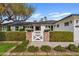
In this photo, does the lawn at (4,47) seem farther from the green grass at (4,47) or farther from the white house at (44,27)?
the white house at (44,27)

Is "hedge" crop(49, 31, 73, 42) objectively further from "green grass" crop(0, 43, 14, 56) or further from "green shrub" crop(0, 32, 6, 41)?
"green shrub" crop(0, 32, 6, 41)

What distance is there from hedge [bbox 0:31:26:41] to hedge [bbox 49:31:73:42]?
0.87m

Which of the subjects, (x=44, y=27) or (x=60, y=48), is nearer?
(x=60, y=48)

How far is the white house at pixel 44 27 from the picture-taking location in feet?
29.9

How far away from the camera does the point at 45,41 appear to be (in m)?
9.27

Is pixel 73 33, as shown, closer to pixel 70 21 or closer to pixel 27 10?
pixel 70 21

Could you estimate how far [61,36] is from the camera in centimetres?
920

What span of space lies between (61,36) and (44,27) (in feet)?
1.87

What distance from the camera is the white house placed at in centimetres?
912

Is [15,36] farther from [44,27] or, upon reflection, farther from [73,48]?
[73,48]

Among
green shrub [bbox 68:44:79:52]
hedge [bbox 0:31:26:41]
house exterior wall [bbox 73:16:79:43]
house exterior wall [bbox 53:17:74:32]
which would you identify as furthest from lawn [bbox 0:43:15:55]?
house exterior wall [bbox 73:16:79:43]

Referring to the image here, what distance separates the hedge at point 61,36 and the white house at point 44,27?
0.10m

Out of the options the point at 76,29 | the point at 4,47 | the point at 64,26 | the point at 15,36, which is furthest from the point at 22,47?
the point at 76,29

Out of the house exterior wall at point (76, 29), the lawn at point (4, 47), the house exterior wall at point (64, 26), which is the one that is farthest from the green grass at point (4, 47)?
the house exterior wall at point (76, 29)
